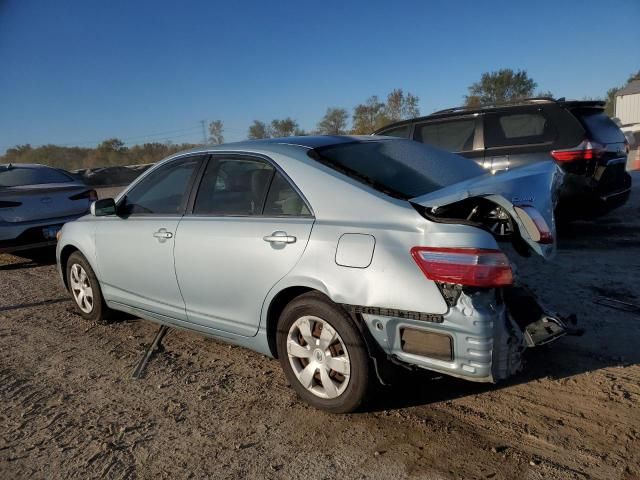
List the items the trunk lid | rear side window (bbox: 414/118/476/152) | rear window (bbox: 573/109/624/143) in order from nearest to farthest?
rear window (bbox: 573/109/624/143), the trunk lid, rear side window (bbox: 414/118/476/152)

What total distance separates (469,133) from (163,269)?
5121 millimetres

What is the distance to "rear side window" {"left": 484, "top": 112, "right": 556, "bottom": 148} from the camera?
6676 mm

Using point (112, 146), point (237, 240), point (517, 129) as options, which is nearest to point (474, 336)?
point (237, 240)

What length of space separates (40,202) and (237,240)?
5.38 m

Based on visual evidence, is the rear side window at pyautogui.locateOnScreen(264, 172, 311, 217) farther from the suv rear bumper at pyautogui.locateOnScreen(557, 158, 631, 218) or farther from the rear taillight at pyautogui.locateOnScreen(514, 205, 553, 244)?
the suv rear bumper at pyautogui.locateOnScreen(557, 158, 631, 218)

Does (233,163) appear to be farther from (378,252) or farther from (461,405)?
(461,405)

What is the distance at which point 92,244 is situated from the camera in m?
4.62

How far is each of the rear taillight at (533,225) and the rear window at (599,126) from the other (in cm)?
448

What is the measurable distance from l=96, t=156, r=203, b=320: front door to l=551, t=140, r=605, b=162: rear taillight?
478cm

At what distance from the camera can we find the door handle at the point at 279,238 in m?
3.05

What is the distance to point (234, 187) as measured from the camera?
3.65m

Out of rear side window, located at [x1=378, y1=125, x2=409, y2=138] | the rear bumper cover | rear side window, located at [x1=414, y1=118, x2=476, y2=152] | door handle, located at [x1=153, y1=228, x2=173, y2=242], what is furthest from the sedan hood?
rear side window, located at [x1=378, y1=125, x2=409, y2=138]

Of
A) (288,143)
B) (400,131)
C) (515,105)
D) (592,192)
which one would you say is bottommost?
(592,192)

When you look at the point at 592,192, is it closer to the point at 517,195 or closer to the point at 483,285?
the point at 517,195
